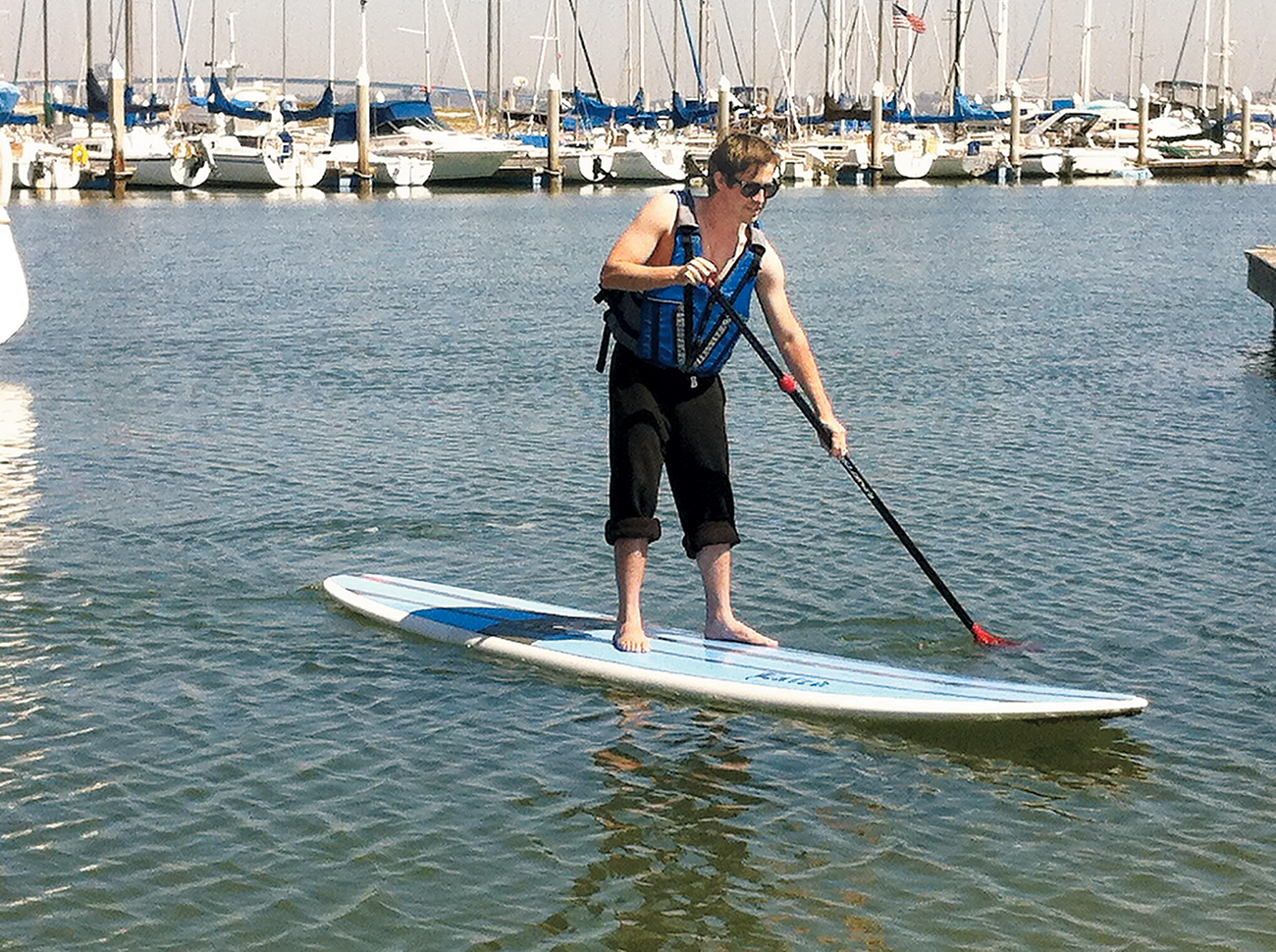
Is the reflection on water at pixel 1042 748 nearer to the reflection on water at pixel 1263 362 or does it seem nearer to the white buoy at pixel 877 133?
Result: the reflection on water at pixel 1263 362

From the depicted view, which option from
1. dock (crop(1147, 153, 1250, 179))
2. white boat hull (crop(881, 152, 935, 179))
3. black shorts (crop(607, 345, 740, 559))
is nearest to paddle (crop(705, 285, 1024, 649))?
black shorts (crop(607, 345, 740, 559))

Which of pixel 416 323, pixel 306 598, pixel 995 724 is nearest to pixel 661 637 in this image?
pixel 995 724

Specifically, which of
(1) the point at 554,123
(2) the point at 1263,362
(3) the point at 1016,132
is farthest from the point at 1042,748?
(3) the point at 1016,132

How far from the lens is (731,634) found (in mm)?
8328

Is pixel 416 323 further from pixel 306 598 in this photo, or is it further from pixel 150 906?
pixel 150 906

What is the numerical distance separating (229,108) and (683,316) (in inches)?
2858

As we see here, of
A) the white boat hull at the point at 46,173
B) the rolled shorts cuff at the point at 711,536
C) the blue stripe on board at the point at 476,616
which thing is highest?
the white boat hull at the point at 46,173

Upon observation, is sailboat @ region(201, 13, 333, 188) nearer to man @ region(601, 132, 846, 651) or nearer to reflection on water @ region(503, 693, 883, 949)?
man @ region(601, 132, 846, 651)

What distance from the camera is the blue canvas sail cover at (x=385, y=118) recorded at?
247ft

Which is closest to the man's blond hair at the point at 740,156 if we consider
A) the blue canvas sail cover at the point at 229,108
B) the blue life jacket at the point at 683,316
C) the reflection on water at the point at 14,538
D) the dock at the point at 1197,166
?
the blue life jacket at the point at 683,316

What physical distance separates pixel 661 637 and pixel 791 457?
20.4 ft

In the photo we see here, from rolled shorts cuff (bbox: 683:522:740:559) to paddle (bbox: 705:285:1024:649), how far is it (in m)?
0.56

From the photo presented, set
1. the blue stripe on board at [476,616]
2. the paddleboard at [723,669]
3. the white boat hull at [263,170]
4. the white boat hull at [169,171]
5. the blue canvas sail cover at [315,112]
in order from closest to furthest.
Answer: the paddleboard at [723,669], the blue stripe on board at [476,616], the white boat hull at [169,171], the white boat hull at [263,170], the blue canvas sail cover at [315,112]

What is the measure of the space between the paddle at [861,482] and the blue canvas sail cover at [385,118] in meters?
68.5
